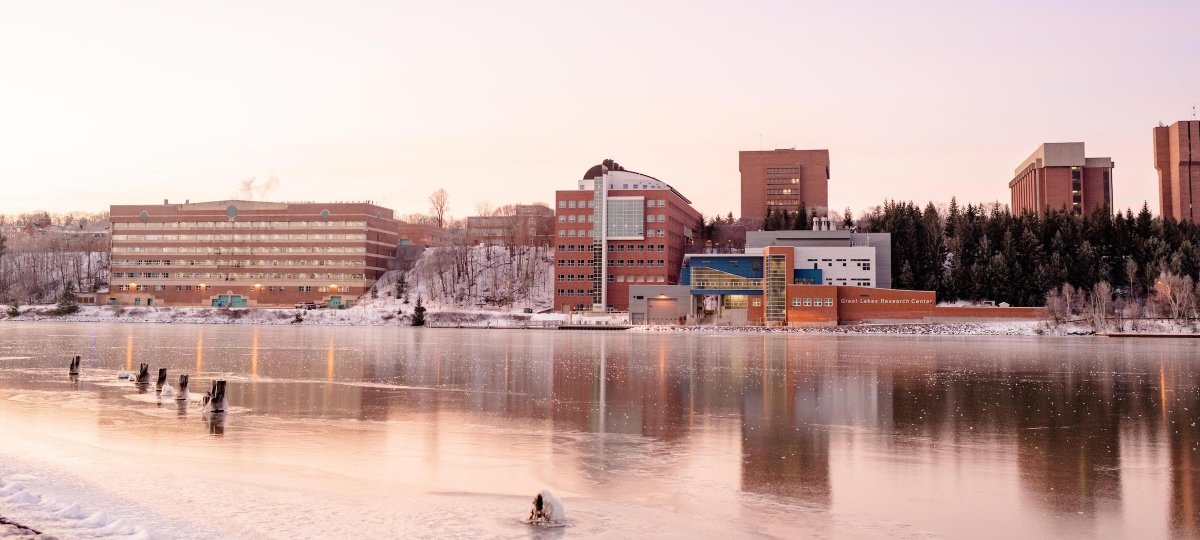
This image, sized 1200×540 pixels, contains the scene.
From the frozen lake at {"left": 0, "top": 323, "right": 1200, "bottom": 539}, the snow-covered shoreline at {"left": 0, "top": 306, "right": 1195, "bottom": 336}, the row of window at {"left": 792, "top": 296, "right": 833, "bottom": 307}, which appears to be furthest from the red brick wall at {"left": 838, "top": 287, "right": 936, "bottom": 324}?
the frozen lake at {"left": 0, "top": 323, "right": 1200, "bottom": 539}

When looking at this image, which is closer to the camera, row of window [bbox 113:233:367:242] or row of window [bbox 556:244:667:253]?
row of window [bbox 556:244:667:253]

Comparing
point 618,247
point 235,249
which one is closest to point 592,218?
point 618,247

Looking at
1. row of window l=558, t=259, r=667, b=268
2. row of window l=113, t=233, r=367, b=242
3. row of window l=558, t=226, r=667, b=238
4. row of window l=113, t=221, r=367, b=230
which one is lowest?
row of window l=558, t=259, r=667, b=268

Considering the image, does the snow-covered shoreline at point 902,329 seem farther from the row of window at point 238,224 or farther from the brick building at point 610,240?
the row of window at point 238,224

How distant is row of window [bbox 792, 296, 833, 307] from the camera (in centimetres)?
10838

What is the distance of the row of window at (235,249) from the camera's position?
486 feet

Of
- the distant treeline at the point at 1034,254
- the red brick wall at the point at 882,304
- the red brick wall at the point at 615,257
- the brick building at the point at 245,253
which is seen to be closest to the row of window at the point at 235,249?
the brick building at the point at 245,253

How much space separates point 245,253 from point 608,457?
147833 millimetres

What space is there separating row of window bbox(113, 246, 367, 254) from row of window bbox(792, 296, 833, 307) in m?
73.7

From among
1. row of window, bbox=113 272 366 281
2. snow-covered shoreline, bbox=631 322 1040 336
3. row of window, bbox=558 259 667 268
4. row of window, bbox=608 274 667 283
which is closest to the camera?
snow-covered shoreline, bbox=631 322 1040 336

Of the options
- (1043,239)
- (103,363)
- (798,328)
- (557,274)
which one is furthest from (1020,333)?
(103,363)

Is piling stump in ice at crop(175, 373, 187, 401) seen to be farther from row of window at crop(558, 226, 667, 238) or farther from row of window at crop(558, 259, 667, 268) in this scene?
row of window at crop(558, 226, 667, 238)

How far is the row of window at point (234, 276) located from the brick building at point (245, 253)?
17cm

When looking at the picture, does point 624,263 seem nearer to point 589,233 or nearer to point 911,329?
point 589,233
